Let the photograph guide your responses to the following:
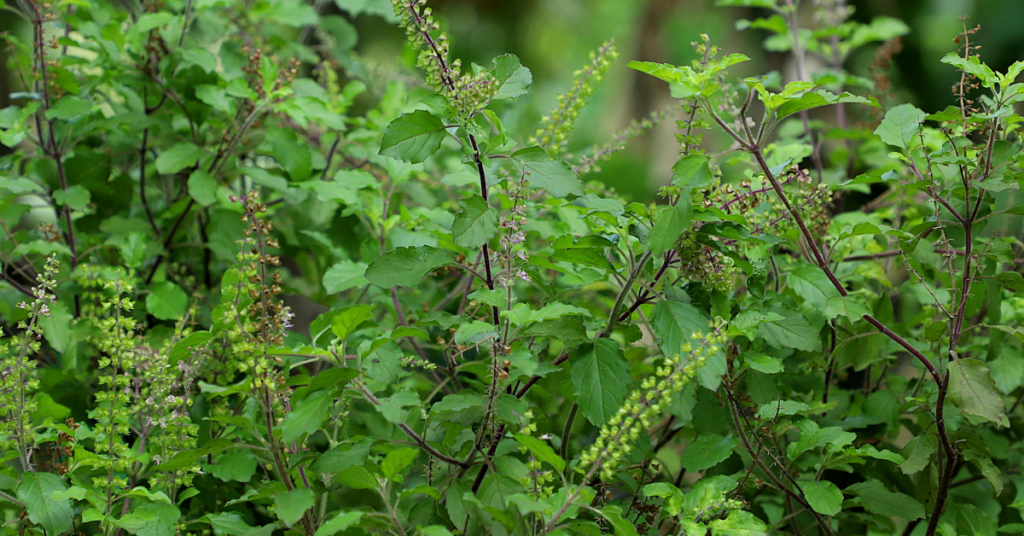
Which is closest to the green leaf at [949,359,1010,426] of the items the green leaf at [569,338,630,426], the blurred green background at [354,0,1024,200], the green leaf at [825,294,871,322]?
the green leaf at [825,294,871,322]

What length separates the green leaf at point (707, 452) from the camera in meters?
0.85

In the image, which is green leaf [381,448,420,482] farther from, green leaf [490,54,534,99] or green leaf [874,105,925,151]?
green leaf [874,105,925,151]

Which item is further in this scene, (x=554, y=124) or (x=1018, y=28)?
(x=1018, y=28)

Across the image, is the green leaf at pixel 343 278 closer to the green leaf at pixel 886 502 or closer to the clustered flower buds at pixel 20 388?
the clustered flower buds at pixel 20 388

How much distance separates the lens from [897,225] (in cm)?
116

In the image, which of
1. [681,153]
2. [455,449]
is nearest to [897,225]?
[681,153]

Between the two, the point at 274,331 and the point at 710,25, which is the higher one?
the point at 710,25

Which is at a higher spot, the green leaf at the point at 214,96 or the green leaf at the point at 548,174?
the green leaf at the point at 548,174

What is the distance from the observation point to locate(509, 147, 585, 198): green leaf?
0.73 meters

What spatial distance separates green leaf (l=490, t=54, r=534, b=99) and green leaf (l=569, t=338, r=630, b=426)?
0.30m

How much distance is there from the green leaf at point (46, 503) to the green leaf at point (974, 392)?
1044mm

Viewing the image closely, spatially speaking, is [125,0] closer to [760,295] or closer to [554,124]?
[554,124]

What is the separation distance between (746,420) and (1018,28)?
2605 millimetres

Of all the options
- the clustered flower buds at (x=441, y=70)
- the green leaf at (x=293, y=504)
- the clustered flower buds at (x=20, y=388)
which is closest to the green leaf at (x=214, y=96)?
the clustered flower buds at (x=20, y=388)
